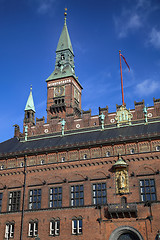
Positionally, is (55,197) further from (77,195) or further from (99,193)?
(99,193)

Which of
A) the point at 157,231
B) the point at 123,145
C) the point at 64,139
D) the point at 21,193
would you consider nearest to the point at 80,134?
the point at 64,139

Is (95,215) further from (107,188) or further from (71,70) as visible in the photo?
(71,70)

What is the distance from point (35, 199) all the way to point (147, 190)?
1547 cm

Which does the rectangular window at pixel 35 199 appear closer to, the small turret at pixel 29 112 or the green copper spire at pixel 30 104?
the small turret at pixel 29 112

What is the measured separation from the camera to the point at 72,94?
65.2 metres

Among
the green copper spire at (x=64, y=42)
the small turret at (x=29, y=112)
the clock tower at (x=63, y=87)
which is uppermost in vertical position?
the green copper spire at (x=64, y=42)

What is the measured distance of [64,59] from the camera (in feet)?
237

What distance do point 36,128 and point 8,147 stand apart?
694 centimetres

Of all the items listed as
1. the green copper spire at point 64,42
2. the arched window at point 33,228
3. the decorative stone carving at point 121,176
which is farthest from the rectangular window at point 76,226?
the green copper spire at point 64,42

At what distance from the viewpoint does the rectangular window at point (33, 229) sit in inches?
1575

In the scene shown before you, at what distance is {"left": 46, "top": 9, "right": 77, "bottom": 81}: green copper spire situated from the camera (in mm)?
68500

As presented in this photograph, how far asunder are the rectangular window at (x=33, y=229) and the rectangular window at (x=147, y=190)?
14546mm

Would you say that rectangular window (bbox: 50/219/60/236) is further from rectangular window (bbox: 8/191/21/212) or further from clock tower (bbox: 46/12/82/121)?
clock tower (bbox: 46/12/82/121)

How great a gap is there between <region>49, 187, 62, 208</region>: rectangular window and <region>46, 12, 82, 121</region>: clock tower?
21579 mm
